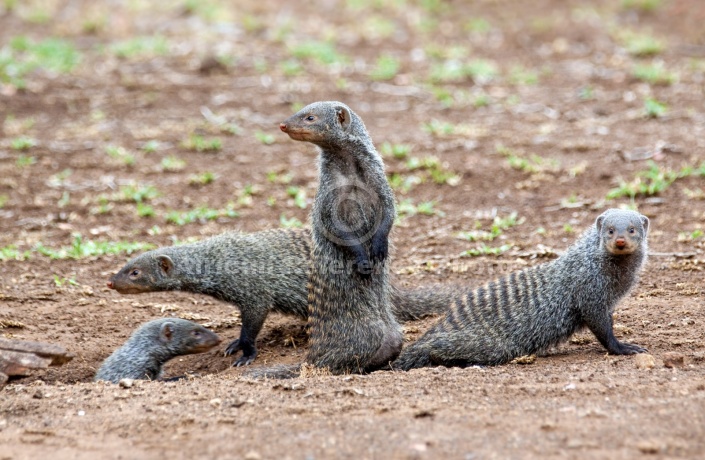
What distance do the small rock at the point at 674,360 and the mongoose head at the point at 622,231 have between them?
1.87 ft

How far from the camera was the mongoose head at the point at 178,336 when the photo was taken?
17.0 ft

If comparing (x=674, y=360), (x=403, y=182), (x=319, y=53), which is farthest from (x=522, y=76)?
(x=674, y=360)

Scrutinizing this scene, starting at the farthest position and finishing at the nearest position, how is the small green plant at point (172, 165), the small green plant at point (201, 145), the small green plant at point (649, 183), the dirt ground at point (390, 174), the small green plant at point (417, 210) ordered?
the small green plant at point (201, 145) < the small green plant at point (172, 165) < the small green plant at point (417, 210) < the small green plant at point (649, 183) < the dirt ground at point (390, 174)

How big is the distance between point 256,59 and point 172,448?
8.37 m

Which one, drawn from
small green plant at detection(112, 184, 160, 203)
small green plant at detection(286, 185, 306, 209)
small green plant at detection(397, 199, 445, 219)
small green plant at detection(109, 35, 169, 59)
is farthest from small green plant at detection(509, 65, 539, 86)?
small green plant at detection(112, 184, 160, 203)

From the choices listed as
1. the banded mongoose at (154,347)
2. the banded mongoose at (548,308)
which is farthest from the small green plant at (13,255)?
the banded mongoose at (548,308)

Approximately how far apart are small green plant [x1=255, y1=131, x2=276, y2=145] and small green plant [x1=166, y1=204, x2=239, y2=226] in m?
1.59

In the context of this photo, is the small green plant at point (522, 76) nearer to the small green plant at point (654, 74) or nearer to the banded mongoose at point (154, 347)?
the small green plant at point (654, 74)

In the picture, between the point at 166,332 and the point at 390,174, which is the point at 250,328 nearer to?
the point at 166,332

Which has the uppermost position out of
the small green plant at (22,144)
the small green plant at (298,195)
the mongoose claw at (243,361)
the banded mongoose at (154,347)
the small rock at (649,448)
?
the small green plant at (22,144)

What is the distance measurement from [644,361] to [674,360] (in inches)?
6.8

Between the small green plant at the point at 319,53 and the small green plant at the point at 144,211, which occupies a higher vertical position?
the small green plant at the point at 319,53

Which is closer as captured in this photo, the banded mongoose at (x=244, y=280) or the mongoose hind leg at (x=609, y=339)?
the mongoose hind leg at (x=609, y=339)

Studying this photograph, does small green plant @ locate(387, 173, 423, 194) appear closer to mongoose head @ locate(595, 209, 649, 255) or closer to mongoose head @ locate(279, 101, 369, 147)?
mongoose head @ locate(279, 101, 369, 147)
